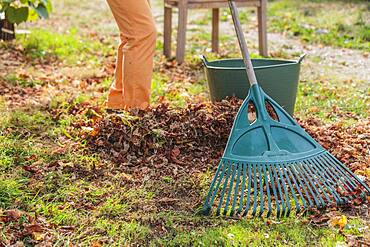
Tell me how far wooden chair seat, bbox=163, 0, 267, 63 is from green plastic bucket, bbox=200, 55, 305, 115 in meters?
1.98

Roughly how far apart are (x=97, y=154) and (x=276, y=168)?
1.04 metres

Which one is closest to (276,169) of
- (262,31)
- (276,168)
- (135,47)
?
(276,168)

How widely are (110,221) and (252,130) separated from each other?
79cm

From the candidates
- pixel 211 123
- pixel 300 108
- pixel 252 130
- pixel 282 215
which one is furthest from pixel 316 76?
pixel 282 215

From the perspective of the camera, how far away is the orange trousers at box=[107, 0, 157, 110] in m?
3.42

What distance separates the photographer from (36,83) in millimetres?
4879

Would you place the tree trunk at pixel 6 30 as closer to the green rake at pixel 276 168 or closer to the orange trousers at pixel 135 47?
the orange trousers at pixel 135 47

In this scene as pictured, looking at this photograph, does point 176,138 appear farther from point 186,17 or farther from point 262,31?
point 262,31

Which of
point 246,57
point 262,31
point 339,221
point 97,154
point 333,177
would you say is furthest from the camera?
point 262,31

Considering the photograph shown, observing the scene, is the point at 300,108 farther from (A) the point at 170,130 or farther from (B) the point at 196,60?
(B) the point at 196,60

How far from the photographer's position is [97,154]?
331cm

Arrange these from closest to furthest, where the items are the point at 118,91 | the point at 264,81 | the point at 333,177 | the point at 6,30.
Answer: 1. the point at 333,177
2. the point at 264,81
3. the point at 118,91
4. the point at 6,30

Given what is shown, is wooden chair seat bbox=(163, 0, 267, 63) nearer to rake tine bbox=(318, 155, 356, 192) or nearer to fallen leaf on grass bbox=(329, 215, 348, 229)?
rake tine bbox=(318, 155, 356, 192)

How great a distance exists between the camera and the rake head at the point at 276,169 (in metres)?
2.63
